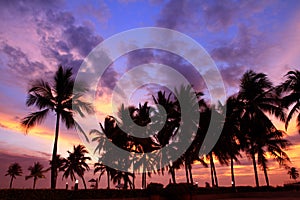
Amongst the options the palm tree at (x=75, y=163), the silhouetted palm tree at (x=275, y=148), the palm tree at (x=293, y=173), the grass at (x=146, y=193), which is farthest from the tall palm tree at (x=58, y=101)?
the palm tree at (x=293, y=173)

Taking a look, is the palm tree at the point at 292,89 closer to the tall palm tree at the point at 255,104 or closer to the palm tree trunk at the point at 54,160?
the tall palm tree at the point at 255,104

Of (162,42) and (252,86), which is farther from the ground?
(162,42)

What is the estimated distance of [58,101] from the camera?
63.3 ft

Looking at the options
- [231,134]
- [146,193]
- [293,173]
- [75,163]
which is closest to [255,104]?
[231,134]

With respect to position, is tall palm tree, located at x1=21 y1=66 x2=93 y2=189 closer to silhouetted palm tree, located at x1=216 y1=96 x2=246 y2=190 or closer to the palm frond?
the palm frond

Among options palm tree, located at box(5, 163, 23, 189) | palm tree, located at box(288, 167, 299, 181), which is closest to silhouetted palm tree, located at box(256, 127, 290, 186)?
palm tree, located at box(288, 167, 299, 181)

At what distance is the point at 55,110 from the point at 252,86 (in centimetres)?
2241

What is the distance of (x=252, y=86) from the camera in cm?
3130

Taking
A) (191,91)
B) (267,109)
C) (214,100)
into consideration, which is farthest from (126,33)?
(267,109)

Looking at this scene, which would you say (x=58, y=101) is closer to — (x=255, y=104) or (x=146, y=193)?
(x=146, y=193)

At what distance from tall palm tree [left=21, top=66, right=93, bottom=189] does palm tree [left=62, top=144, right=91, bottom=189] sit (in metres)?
31.7

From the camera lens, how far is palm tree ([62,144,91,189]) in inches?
1961

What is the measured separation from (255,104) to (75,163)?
1348 inches

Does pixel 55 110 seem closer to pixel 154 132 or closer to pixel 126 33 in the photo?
pixel 126 33
